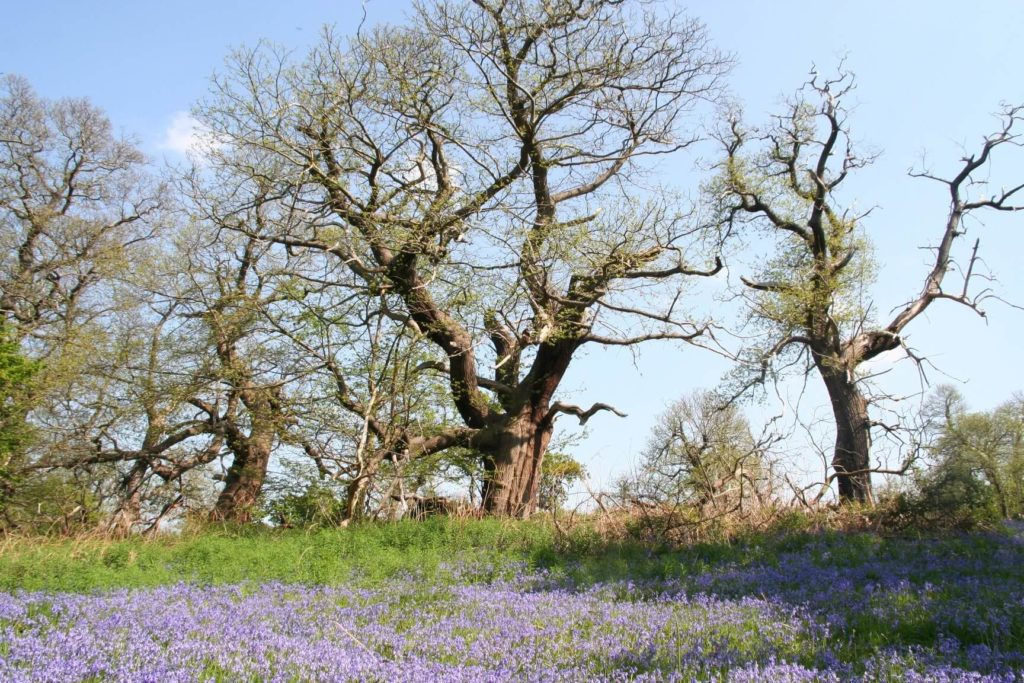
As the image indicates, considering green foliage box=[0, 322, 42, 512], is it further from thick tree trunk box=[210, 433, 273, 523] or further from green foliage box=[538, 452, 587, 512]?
green foliage box=[538, 452, 587, 512]

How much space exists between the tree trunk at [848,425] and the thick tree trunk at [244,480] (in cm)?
1168

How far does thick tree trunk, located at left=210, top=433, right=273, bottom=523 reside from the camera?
14758mm

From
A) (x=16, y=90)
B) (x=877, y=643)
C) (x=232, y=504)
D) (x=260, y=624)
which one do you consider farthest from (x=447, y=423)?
(x=16, y=90)

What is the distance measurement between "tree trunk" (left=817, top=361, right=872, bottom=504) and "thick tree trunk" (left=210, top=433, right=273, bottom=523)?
38.3 feet

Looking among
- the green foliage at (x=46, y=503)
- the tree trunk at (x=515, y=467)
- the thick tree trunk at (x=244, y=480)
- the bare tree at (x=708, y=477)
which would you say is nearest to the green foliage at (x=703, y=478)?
the bare tree at (x=708, y=477)

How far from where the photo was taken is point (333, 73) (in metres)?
13.0

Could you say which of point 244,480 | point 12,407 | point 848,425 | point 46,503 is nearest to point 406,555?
point 244,480

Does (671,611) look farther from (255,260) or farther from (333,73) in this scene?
(255,260)

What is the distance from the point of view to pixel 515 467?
Result: 14.2m

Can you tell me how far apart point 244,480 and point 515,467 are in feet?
19.5

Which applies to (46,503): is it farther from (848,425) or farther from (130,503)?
(848,425)

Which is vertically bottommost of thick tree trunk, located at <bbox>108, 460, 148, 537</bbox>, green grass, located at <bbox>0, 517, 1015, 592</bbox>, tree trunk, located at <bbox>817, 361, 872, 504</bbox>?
green grass, located at <bbox>0, 517, 1015, 592</bbox>

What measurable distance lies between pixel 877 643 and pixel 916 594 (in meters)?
1.70

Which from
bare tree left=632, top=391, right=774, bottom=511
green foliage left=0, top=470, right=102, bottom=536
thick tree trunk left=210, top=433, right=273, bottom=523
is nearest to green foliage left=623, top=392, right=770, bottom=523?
bare tree left=632, top=391, right=774, bottom=511
